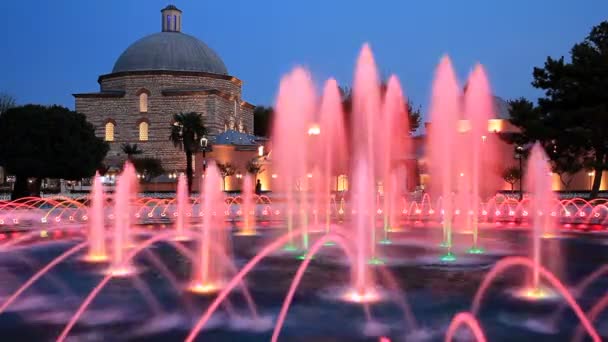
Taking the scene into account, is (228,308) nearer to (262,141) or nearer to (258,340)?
(258,340)

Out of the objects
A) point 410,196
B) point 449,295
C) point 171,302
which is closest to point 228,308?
point 171,302

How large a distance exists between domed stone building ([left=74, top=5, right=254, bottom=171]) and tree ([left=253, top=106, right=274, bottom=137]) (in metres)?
19.2

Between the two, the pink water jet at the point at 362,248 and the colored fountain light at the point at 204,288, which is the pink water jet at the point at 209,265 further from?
the pink water jet at the point at 362,248

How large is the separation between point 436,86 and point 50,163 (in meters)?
17.9

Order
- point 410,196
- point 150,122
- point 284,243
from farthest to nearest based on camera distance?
point 150,122 < point 410,196 < point 284,243

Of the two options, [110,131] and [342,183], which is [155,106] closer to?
[110,131]

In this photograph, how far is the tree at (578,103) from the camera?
25.4 meters

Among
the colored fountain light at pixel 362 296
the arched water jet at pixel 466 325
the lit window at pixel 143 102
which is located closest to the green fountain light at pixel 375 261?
the colored fountain light at pixel 362 296

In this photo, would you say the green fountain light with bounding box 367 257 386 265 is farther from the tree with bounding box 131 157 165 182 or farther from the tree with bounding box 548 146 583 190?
the tree with bounding box 131 157 165 182

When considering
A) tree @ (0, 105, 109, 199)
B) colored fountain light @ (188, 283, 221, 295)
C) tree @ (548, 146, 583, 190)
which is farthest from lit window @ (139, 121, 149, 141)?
colored fountain light @ (188, 283, 221, 295)

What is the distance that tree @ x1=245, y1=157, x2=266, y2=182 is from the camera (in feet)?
143

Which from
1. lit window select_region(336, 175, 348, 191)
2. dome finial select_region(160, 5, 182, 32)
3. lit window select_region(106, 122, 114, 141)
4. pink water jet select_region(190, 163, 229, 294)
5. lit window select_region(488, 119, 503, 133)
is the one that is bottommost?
pink water jet select_region(190, 163, 229, 294)

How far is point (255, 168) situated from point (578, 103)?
22730 millimetres

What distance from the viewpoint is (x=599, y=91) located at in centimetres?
2556
